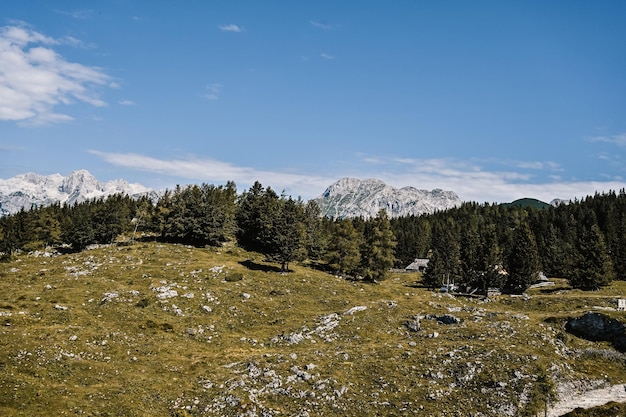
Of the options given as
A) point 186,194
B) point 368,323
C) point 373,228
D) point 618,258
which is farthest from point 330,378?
point 618,258

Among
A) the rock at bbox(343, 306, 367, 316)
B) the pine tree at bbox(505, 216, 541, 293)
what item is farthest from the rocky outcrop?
the pine tree at bbox(505, 216, 541, 293)

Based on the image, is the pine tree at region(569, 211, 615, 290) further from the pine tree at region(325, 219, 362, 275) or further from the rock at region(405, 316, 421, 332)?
the rock at region(405, 316, 421, 332)

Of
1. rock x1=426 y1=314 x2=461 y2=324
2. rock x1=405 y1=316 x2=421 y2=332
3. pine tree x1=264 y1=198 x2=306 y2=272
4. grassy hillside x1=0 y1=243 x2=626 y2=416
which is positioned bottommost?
grassy hillside x1=0 y1=243 x2=626 y2=416

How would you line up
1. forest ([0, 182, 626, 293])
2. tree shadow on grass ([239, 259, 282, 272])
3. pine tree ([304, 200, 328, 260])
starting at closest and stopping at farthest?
1. tree shadow on grass ([239, 259, 282, 272])
2. forest ([0, 182, 626, 293])
3. pine tree ([304, 200, 328, 260])

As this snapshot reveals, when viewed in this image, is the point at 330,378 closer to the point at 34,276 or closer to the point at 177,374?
the point at 177,374

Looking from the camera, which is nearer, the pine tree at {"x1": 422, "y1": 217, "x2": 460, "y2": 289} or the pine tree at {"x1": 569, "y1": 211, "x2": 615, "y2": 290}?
the pine tree at {"x1": 569, "y1": 211, "x2": 615, "y2": 290}

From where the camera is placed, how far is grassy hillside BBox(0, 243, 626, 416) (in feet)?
111

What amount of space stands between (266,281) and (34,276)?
3996 cm

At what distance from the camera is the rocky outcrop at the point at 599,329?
1866 inches

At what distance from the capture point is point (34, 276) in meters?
70.8

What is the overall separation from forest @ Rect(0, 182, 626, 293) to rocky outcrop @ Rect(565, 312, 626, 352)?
40.6 meters

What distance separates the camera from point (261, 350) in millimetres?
47062

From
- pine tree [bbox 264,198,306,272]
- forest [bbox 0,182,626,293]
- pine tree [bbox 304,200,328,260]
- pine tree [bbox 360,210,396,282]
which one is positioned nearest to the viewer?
pine tree [bbox 264,198,306,272]

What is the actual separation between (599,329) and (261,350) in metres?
40.6
